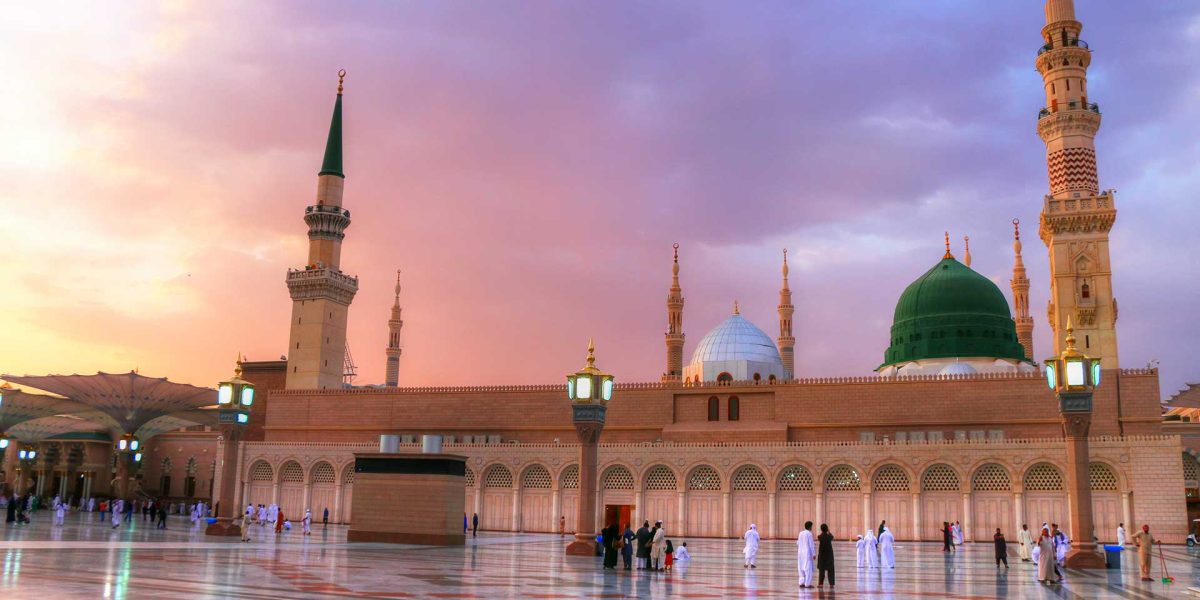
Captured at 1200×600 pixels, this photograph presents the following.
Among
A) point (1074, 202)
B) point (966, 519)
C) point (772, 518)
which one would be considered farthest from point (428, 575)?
point (1074, 202)

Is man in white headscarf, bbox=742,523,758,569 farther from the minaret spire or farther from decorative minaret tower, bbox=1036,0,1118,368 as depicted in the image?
the minaret spire

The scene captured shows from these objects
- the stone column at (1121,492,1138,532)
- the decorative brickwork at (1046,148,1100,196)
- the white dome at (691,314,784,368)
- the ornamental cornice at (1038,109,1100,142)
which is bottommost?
the stone column at (1121,492,1138,532)

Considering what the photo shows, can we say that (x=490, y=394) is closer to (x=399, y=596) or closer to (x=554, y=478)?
(x=554, y=478)

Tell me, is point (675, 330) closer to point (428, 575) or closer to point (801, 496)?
point (801, 496)

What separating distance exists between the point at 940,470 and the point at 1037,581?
1724cm

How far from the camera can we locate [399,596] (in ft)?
33.7

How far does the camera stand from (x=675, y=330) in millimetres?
50688

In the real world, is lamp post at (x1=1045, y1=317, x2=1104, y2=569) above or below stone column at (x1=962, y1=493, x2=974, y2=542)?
above

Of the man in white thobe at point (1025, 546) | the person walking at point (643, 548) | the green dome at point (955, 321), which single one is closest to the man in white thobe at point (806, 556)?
the person walking at point (643, 548)

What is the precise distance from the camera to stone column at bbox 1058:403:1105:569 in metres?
18.4

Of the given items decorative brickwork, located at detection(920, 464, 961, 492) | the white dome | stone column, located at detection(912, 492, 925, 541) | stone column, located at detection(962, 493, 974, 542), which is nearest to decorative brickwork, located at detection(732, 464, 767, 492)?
stone column, located at detection(912, 492, 925, 541)

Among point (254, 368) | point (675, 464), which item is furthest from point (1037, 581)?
point (254, 368)

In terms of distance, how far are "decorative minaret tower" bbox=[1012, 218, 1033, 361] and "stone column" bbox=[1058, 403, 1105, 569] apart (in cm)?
3300

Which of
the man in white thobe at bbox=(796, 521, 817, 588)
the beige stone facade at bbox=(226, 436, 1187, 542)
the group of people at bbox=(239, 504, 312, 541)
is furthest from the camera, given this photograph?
the beige stone facade at bbox=(226, 436, 1187, 542)
